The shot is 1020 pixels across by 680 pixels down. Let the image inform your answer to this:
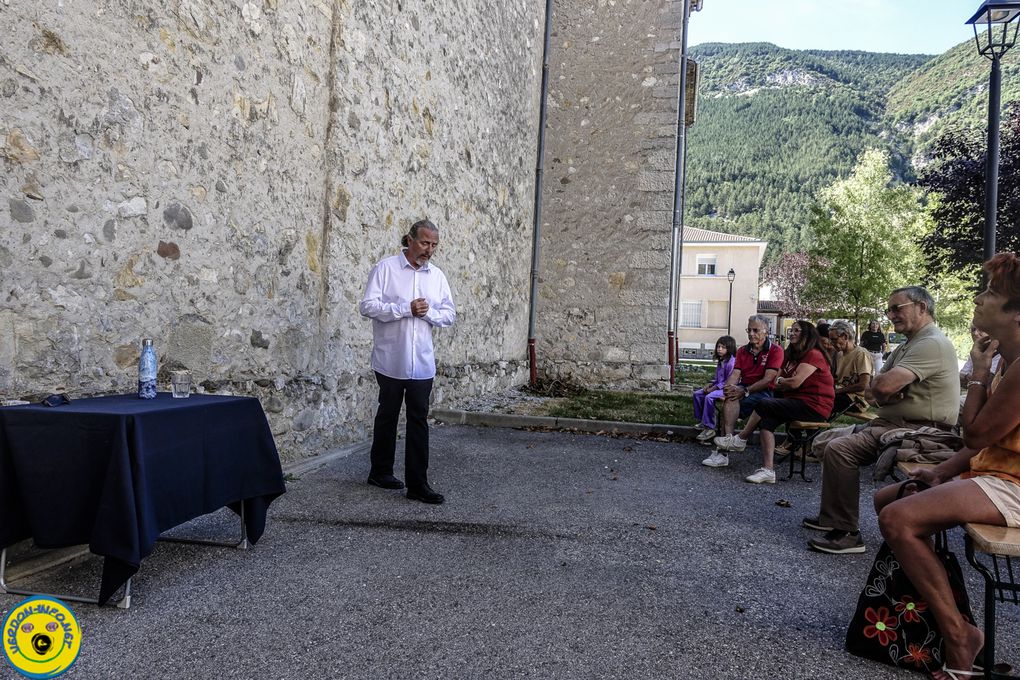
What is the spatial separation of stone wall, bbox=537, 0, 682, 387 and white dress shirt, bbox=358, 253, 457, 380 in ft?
24.5

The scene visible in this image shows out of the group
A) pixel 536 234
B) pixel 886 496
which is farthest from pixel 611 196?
pixel 886 496

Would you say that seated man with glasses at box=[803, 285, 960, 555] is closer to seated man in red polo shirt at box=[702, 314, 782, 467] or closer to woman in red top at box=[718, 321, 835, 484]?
woman in red top at box=[718, 321, 835, 484]

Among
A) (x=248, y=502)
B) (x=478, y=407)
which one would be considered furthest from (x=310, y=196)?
(x=478, y=407)

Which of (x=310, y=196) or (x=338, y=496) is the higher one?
(x=310, y=196)

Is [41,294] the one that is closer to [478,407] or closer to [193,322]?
[193,322]

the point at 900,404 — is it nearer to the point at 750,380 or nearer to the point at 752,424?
the point at 752,424

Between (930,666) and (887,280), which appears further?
(887,280)

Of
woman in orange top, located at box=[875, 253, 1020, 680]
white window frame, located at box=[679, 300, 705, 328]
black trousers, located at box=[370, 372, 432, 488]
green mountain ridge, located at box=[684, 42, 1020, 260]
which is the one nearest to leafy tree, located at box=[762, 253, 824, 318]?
white window frame, located at box=[679, 300, 705, 328]

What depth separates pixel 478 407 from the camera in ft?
31.3

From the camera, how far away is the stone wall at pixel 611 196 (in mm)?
12023

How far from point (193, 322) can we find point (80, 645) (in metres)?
2.51

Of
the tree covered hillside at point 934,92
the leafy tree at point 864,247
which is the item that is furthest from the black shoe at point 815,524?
the tree covered hillside at point 934,92

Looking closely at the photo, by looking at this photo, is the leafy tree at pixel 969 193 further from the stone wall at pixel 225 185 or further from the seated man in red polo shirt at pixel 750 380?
the stone wall at pixel 225 185

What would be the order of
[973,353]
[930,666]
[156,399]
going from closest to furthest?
[930,666] → [156,399] → [973,353]
